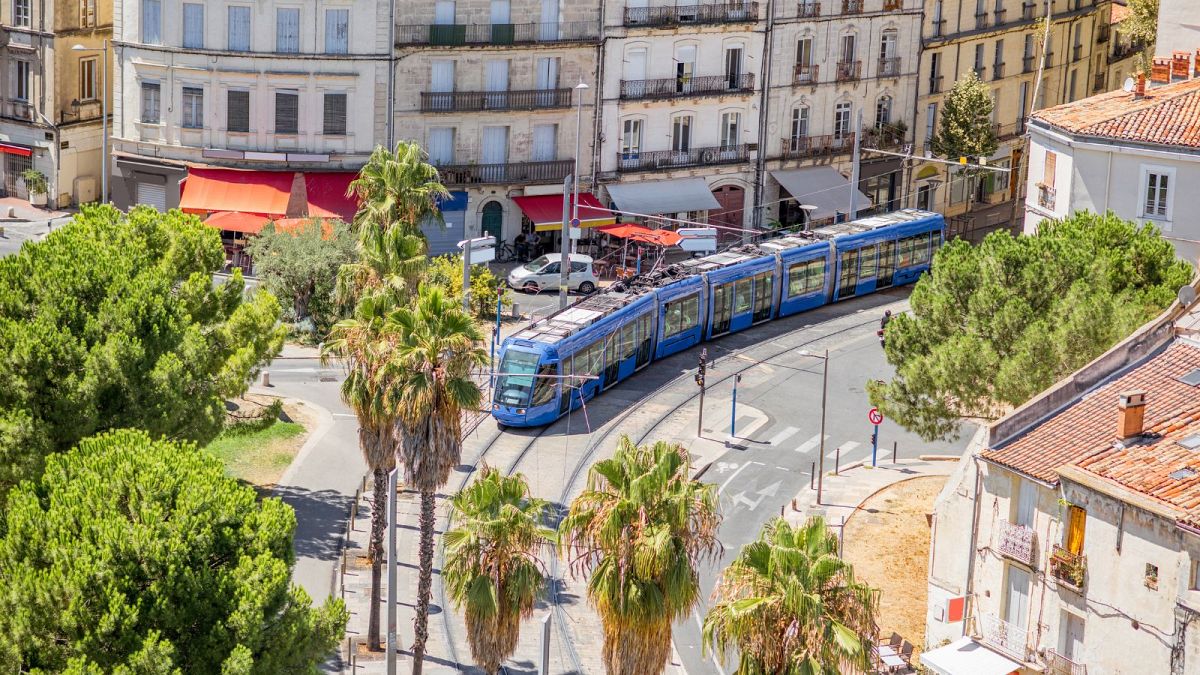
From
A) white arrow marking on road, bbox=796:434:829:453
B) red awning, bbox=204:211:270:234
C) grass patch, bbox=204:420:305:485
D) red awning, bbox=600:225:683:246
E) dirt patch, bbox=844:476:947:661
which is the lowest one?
dirt patch, bbox=844:476:947:661

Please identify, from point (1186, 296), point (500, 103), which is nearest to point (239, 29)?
point (500, 103)

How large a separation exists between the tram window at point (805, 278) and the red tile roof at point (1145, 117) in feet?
46.6

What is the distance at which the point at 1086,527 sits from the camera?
154 ft

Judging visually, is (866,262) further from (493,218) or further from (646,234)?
(493,218)

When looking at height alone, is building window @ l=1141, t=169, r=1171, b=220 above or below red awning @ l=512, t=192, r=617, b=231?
above

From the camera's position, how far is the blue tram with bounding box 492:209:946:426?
68312 millimetres

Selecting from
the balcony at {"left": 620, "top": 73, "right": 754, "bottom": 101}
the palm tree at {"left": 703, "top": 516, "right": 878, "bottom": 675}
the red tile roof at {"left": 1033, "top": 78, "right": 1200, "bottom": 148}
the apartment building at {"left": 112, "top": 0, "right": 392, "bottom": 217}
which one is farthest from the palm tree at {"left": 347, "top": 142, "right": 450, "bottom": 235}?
the palm tree at {"left": 703, "top": 516, "right": 878, "bottom": 675}

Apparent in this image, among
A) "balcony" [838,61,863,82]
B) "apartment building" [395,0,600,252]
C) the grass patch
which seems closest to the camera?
the grass patch

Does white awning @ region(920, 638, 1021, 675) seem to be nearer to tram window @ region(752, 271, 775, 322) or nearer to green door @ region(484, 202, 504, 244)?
tram window @ region(752, 271, 775, 322)

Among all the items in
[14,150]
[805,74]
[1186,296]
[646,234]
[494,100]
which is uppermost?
[805,74]

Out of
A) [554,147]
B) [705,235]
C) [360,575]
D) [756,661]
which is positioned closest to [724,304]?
[705,235]

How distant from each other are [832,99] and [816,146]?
2295mm

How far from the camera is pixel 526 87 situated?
285 ft

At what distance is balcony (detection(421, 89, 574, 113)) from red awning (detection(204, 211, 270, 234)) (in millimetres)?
8299
